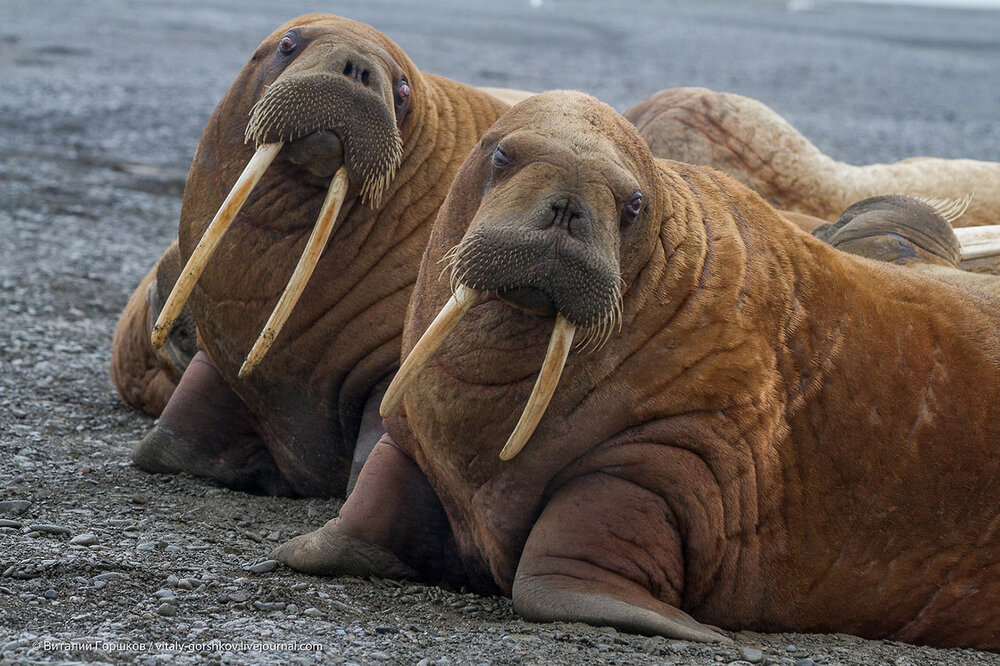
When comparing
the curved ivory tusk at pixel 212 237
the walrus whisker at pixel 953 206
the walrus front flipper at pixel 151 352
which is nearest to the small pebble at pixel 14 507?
the curved ivory tusk at pixel 212 237

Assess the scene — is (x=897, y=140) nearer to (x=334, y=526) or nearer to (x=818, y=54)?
(x=818, y=54)

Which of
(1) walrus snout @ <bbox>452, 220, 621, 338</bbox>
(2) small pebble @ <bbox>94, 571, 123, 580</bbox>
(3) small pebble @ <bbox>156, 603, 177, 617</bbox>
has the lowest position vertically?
(2) small pebble @ <bbox>94, 571, 123, 580</bbox>

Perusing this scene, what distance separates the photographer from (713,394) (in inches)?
145

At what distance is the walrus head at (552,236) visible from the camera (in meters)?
3.34

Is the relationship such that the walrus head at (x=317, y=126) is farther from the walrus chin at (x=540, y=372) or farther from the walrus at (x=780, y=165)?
the walrus at (x=780, y=165)

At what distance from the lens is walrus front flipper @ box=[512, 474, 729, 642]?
352 cm

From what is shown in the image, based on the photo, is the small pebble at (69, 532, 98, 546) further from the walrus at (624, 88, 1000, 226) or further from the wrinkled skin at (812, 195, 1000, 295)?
the walrus at (624, 88, 1000, 226)

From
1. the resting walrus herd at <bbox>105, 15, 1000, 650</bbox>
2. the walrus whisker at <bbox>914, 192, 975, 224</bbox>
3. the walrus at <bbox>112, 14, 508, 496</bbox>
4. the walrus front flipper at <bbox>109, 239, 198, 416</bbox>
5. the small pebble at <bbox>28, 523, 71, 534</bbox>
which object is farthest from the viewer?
the walrus whisker at <bbox>914, 192, 975, 224</bbox>

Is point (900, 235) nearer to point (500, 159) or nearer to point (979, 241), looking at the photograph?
point (979, 241)

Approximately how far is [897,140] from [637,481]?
1418cm

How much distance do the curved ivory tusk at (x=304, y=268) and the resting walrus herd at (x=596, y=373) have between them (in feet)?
0.03

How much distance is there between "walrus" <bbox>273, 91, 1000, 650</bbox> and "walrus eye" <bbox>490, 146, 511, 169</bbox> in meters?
0.02

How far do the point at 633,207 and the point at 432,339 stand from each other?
688 mm

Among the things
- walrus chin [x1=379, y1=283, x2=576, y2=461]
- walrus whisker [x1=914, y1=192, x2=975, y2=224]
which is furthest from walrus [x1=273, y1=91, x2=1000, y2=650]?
walrus whisker [x1=914, y1=192, x2=975, y2=224]
